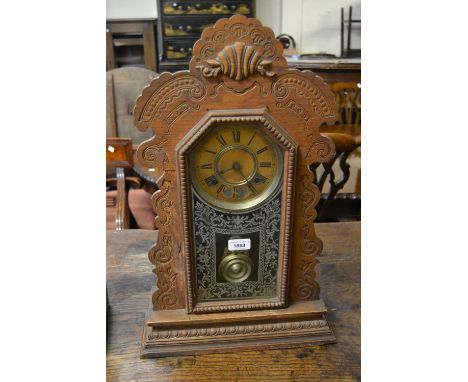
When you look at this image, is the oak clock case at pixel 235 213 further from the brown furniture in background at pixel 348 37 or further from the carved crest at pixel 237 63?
the brown furniture in background at pixel 348 37

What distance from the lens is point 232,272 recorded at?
0.80 meters

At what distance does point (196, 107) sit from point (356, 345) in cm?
52

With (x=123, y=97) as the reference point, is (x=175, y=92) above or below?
below

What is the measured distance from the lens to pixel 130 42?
351cm

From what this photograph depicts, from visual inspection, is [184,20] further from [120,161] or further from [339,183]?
[339,183]

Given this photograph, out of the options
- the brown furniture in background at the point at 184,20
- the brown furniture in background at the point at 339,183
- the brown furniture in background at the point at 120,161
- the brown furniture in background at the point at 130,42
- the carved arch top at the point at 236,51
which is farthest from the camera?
the brown furniture in background at the point at 130,42

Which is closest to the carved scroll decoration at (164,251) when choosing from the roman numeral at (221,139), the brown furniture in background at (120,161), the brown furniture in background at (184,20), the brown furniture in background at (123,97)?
the roman numeral at (221,139)

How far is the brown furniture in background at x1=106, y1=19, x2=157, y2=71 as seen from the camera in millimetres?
3459

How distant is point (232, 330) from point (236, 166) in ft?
1.00

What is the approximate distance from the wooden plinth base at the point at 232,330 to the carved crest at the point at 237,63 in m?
0.43

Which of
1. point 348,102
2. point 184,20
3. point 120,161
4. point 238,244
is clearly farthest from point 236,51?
point 184,20

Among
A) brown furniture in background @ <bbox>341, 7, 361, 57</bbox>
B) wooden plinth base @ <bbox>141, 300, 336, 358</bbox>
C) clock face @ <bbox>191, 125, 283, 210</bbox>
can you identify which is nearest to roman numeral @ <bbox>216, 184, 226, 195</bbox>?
clock face @ <bbox>191, 125, 283, 210</bbox>

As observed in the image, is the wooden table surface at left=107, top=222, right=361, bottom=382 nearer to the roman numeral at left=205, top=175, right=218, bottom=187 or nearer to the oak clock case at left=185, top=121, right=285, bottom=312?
the oak clock case at left=185, top=121, right=285, bottom=312

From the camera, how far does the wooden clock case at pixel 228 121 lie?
0.67 metres
